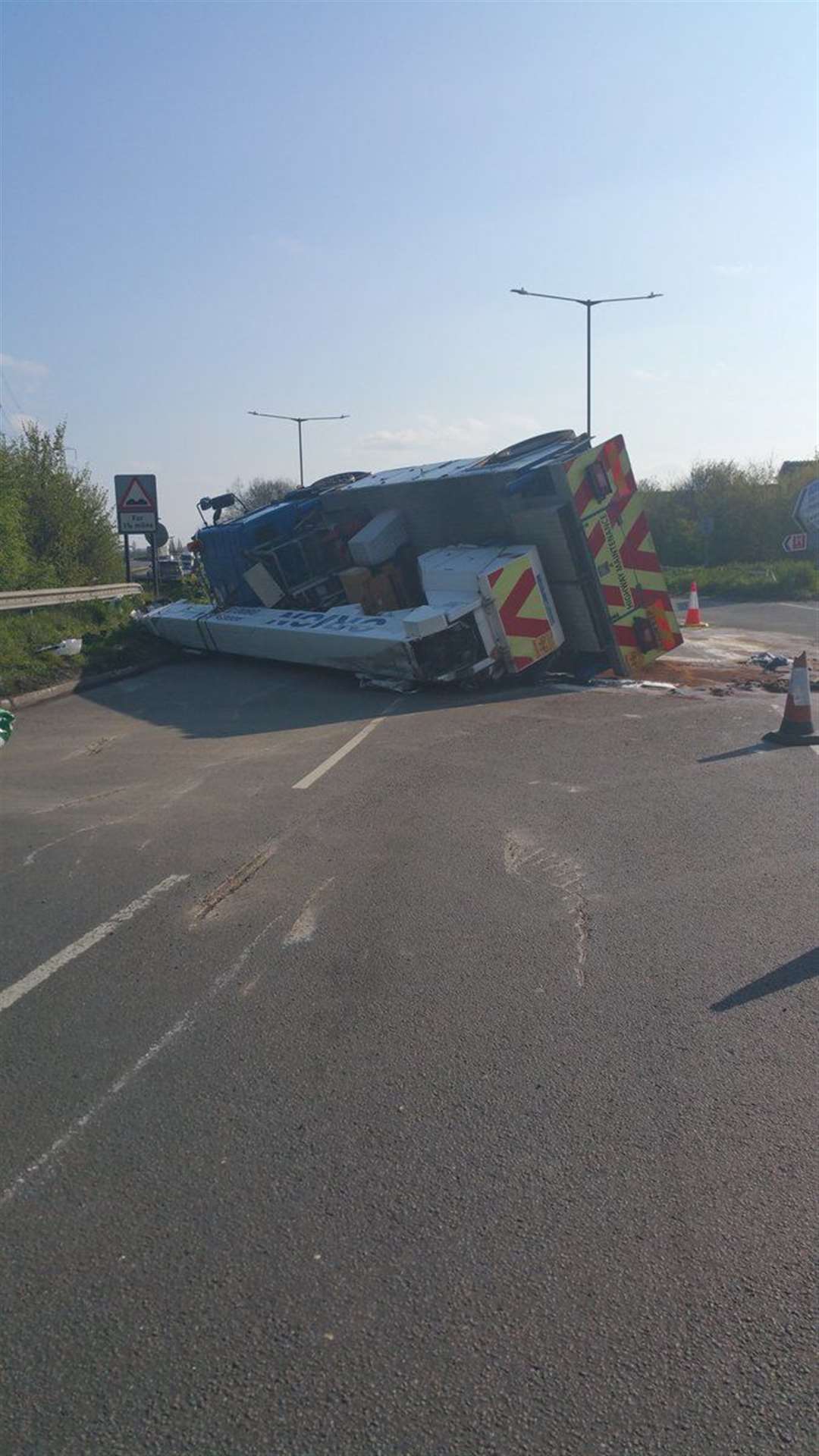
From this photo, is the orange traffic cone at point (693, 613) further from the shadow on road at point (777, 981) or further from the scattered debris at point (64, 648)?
the shadow on road at point (777, 981)

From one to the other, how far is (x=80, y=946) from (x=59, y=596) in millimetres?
13990

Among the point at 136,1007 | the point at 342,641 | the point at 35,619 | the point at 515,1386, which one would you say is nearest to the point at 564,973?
the point at 136,1007

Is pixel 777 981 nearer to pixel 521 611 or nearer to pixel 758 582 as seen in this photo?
pixel 521 611

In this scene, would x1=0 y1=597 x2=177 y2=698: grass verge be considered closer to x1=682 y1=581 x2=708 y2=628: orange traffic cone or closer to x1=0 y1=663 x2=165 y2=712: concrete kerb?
x1=0 y1=663 x2=165 y2=712: concrete kerb

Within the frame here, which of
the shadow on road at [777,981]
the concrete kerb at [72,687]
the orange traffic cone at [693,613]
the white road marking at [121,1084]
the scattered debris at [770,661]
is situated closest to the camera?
the white road marking at [121,1084]

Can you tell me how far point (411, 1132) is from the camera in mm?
3818

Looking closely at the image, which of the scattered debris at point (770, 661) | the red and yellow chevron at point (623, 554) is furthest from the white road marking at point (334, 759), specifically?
the scattered debris at point (770, 661)

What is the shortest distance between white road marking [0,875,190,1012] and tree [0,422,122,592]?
18593 mm

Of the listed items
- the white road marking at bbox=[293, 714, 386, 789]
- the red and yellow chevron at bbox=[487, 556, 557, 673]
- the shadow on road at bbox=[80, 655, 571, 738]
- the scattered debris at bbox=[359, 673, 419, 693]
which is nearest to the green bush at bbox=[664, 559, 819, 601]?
the shadow on road at bbox=[80, 655, 571, 738]

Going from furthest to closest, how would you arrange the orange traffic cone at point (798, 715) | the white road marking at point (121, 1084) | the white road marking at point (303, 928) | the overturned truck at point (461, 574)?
the overturned truck at point (461, 574)
the orange traffic cone at point (798, 715)
the white road marking at point (303, 928)
the white road marking at point (121, 1084)

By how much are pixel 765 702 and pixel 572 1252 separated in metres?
10.1

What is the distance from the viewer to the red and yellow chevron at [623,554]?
44.1 ft

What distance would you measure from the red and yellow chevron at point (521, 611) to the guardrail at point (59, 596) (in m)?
7.78

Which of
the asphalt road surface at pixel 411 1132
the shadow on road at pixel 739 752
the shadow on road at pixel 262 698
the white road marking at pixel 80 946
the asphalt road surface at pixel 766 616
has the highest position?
the asphalt road surface at pixel 766 616
